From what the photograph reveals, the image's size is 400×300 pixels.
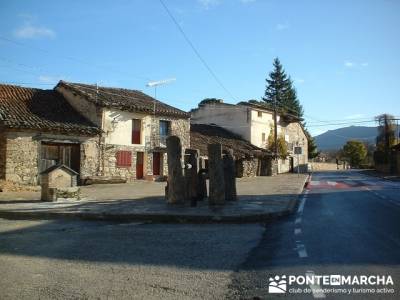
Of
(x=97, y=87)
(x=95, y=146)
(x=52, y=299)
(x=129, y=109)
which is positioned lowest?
(x=52, y=299)

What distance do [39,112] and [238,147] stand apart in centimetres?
2175

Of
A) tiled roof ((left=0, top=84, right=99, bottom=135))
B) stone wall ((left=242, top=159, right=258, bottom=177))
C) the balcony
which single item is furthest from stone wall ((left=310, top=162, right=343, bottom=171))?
tiled roof ((left=0, top=84, right=99, bottom=135))

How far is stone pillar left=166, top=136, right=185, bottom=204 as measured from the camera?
1421 cm

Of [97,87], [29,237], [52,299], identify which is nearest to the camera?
[52,299]

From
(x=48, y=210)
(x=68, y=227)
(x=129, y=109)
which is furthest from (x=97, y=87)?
(x=68, y=227)

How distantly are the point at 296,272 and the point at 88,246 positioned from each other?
4.05m

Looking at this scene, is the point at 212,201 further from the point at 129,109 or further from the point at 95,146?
the point at 129,109

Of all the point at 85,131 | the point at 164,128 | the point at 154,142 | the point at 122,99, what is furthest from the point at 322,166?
the point at 85,131

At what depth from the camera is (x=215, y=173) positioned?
45.9 ft

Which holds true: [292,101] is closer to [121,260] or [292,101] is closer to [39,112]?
[39,112]

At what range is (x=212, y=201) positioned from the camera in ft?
46.2

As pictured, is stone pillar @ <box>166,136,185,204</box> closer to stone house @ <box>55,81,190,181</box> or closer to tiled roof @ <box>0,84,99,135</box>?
tiled roof @ <box>0,84,99,135</box>

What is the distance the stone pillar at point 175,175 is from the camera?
14.2 m

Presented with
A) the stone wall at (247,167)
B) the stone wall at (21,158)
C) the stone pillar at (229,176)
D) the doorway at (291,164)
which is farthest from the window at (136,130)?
the doorway at (291,164)
